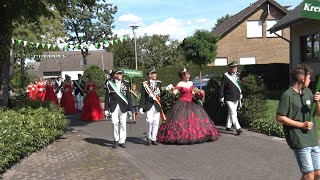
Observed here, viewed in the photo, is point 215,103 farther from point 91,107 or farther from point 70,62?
point 70,62

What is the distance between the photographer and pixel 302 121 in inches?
216

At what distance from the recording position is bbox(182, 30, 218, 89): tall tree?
18.8m

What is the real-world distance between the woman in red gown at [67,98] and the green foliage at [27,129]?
→ 22.8ft

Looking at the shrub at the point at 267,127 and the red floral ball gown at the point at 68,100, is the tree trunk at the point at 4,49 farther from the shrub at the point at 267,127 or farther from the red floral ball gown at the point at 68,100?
the red floral ball gown at the point at 68,100

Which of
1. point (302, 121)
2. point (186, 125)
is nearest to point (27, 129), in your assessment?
point (186, 125)

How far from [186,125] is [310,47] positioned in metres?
14.2

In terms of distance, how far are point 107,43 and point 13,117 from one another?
12.8 meters

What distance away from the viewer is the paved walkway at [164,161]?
7.79 meters

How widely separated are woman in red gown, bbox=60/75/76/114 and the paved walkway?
27.5 feet

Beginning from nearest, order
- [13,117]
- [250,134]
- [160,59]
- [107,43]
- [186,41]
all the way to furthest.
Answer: [13,117] < [250,134] < [186,41] < [107,43] < [160,59]

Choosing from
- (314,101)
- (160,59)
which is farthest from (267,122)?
(160,59)

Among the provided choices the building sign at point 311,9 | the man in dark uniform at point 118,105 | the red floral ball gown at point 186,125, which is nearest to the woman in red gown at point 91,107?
the man in dark uniform at point 118,105

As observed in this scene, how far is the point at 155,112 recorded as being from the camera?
432 inches

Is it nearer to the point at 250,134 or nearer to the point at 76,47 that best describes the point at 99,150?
the point at 250,134
